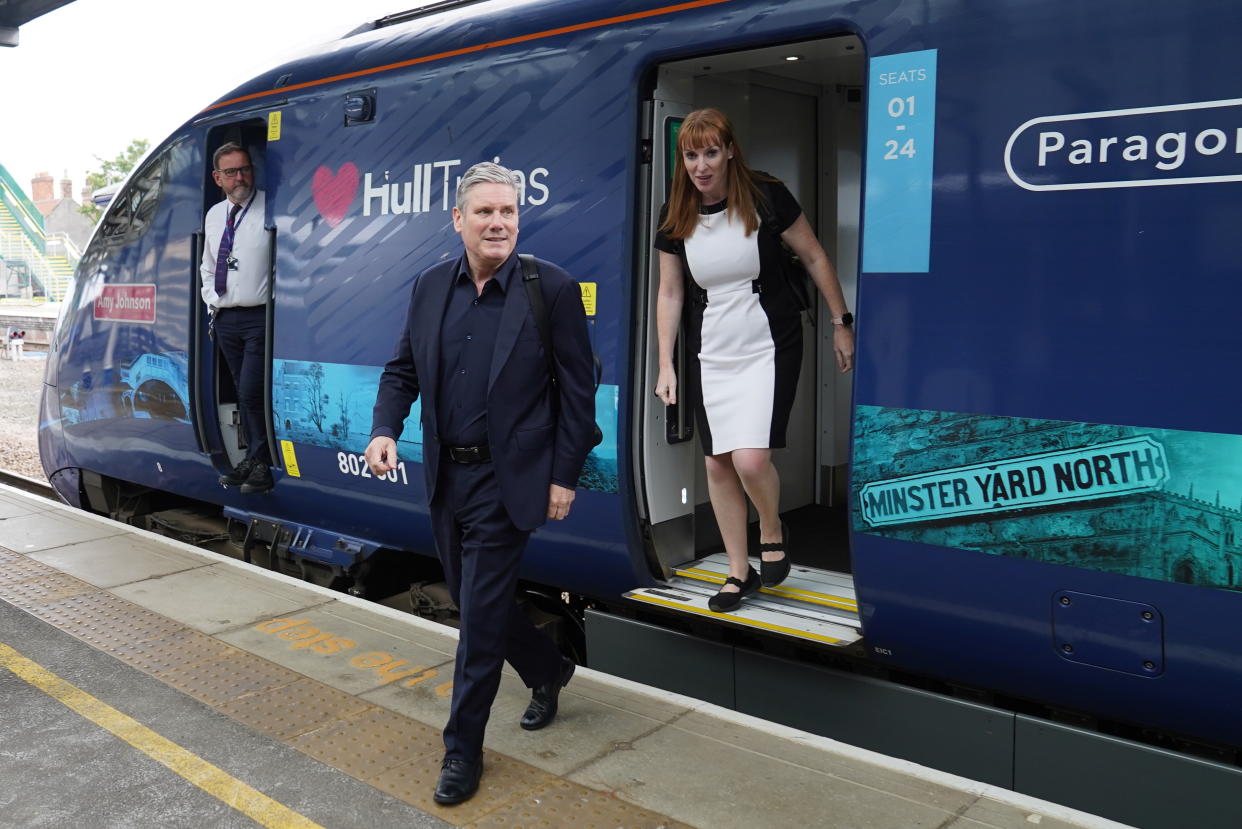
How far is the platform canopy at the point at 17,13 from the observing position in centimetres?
1025

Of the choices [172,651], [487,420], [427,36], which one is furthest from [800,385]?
[172,651]

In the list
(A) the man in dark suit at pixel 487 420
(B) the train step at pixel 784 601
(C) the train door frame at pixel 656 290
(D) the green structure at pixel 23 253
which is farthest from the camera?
(D) the green structure at pixel 23 253

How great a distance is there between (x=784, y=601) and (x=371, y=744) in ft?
5.16

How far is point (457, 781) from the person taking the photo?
3223mm

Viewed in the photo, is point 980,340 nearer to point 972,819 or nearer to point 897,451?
point 897,451

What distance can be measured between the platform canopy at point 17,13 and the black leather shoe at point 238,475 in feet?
21.4

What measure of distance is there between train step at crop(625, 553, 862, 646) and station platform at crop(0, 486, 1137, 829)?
328mm

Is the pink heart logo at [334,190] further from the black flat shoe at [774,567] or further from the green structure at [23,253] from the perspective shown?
the green structure at [23,253]

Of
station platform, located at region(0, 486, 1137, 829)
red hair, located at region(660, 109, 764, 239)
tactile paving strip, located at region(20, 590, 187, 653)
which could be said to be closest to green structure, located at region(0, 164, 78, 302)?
tactile paving strip, located at region(20, 590, 187, 653)

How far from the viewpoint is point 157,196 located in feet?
21.3

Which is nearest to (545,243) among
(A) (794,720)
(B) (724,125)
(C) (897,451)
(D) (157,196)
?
(B) (724,125)

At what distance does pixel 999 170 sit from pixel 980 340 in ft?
1.61

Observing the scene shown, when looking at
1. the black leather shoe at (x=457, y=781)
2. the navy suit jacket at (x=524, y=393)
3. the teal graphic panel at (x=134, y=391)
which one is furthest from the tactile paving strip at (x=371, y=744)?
the teal graphic panel at (x=134, y=391)

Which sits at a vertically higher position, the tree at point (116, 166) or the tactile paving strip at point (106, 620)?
the tree at point (116, 166)
